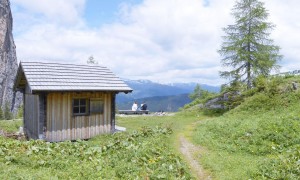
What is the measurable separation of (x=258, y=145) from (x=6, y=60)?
125261mm

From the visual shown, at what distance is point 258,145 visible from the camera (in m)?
15.3

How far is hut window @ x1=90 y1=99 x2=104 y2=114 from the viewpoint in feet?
69.9

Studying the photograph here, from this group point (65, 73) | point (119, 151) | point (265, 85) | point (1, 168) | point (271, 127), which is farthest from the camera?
point (265, 85)

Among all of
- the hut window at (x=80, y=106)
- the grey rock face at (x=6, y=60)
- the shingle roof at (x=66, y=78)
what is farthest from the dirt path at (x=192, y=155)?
the grey rock face at (x=6, y=60)

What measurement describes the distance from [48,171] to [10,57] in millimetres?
129130

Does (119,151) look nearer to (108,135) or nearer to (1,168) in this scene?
(1,168)

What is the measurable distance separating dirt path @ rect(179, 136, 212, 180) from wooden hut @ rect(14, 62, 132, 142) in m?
6.82

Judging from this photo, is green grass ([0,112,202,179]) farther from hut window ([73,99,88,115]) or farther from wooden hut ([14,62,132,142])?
hut window ([73,99,88,115])

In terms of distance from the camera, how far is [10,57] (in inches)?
4929

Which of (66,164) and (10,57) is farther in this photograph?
(10,57)

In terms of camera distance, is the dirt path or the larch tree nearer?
the dirt path

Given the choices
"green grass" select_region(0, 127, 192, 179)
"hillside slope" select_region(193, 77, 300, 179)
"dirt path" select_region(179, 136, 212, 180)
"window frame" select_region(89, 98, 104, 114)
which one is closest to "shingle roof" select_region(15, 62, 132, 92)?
"window frame" select_region(89, 98, 104, 114)

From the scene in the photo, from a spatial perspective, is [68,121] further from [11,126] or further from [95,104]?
[11,126]

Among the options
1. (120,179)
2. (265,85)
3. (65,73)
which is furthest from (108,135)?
(265,85)
